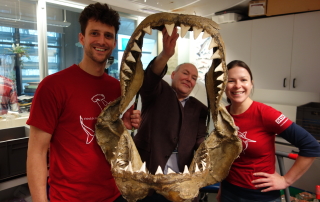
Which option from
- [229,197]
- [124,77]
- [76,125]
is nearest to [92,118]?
[76,125]

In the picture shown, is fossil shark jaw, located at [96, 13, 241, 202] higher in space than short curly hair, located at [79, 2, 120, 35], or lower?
lower

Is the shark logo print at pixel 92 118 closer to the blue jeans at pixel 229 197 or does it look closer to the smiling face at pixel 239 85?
the smiling face at pixel 239 85

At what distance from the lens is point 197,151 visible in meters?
1.16

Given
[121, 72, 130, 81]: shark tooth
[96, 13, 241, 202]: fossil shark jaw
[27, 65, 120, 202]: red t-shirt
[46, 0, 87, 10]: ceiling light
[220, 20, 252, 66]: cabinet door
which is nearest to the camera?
[96, 13, 241, 202]: fossil shark jaw

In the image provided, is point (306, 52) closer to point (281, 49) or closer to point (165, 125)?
point (281, 49)

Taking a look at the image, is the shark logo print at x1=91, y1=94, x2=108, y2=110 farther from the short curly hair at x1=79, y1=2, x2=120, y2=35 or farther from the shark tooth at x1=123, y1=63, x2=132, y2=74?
the short curly hair at x1=79, y1=2, x2=120, y2=35

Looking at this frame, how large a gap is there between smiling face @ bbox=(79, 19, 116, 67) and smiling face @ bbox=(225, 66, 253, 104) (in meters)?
0.76

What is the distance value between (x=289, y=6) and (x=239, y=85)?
2.72m

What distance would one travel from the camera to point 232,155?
1.22 metres

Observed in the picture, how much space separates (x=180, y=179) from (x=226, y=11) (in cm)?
397

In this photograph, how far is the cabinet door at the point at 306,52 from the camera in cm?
334

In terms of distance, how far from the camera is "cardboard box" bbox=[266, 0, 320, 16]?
3.26 metres

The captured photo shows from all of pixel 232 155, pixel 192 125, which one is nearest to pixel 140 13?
pixel 192 125

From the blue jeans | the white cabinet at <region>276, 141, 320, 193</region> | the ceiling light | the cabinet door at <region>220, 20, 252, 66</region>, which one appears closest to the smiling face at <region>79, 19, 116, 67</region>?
the blue jeans
